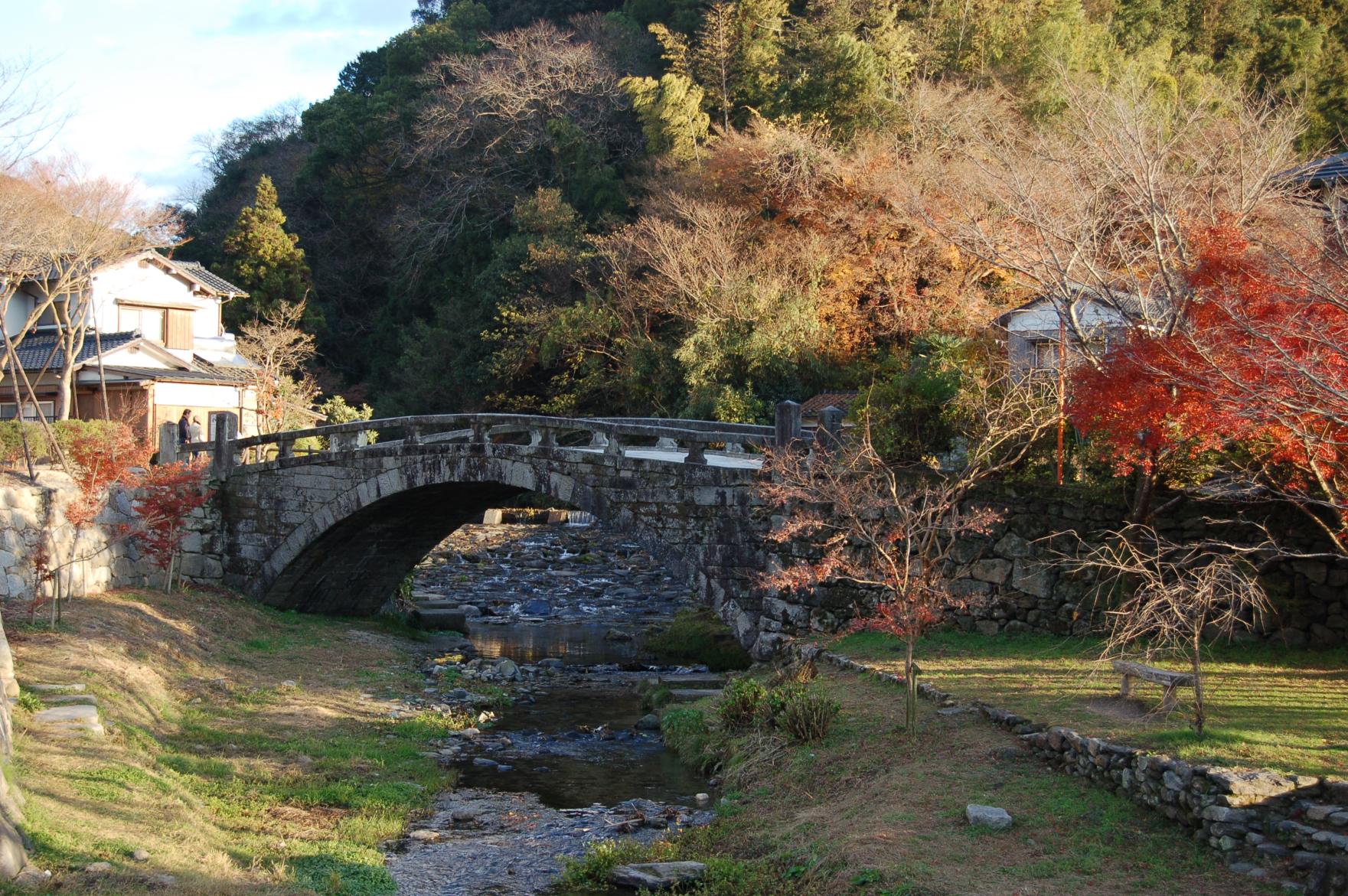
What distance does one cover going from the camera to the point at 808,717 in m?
12.0

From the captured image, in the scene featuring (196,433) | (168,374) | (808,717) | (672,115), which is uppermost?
(672,115)

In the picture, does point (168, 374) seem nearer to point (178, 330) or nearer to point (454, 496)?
point (178, 330)

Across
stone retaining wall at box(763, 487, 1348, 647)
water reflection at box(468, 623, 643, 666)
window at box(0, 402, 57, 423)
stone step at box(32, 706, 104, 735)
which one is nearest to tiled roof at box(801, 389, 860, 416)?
water reflection at box(468, 623, 643, 666)

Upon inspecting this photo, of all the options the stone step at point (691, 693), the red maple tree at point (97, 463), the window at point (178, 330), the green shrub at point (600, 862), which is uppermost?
the window at point (178, 330)

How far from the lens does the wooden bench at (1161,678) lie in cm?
981

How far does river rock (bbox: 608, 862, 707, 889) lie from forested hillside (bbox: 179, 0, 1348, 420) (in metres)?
10.5

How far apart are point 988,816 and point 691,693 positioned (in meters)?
8.67

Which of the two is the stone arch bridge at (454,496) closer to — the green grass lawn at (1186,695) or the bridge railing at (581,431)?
the bridge railing at (581,431)

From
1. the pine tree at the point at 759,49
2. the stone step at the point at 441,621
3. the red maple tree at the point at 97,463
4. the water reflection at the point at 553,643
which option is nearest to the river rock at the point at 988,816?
the water reflection at the point at 553,643

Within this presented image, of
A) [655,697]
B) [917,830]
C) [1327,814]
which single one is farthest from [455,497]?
[1327,814]

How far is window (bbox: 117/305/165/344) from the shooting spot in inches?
1404

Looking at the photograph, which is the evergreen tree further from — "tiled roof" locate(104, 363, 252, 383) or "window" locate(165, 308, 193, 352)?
"window" locate(165, 308, 193, 352)

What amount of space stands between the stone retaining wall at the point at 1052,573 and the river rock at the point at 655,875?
18.0 ft

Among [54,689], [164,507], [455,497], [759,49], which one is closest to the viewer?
[54,689]
